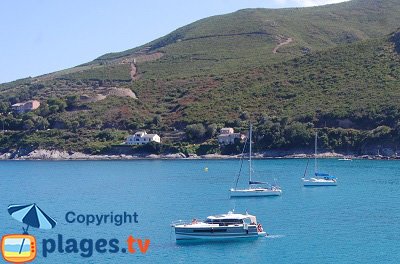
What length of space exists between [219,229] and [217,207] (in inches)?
540

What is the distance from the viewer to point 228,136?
4449 inches

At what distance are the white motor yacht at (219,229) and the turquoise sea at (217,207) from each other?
26.2 inches

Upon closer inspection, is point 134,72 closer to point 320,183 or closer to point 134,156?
point 134,156

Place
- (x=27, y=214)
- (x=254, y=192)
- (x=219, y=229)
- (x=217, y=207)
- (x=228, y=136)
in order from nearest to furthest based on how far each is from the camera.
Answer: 1. (x=27, y=214)
2. (x=219, y=229)
3. (x=217, y=207)
4. (x=254, y=192)
5. (x=228, y=136)

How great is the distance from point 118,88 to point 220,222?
379 feet

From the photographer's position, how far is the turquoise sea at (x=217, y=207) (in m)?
37.2

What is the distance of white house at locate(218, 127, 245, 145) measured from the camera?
11244 cm

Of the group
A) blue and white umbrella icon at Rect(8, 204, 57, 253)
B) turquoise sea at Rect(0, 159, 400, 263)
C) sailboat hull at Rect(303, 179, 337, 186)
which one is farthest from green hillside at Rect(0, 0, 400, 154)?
blue and white umbrella icon at Rect(8, 204, 57, 253)

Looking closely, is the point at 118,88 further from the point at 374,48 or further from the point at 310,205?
the point at 310,205

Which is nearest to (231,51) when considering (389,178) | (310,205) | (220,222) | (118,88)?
(118,88)

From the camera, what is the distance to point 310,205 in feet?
186

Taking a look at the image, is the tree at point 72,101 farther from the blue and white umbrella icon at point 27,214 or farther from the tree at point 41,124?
the blue and white umbrella icon at point 27,214

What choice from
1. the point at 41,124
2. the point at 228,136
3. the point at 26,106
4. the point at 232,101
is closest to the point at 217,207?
the point at 228,136

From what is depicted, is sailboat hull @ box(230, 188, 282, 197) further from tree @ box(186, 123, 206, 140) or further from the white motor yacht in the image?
tree @ box(186, 123, 206, 140)
